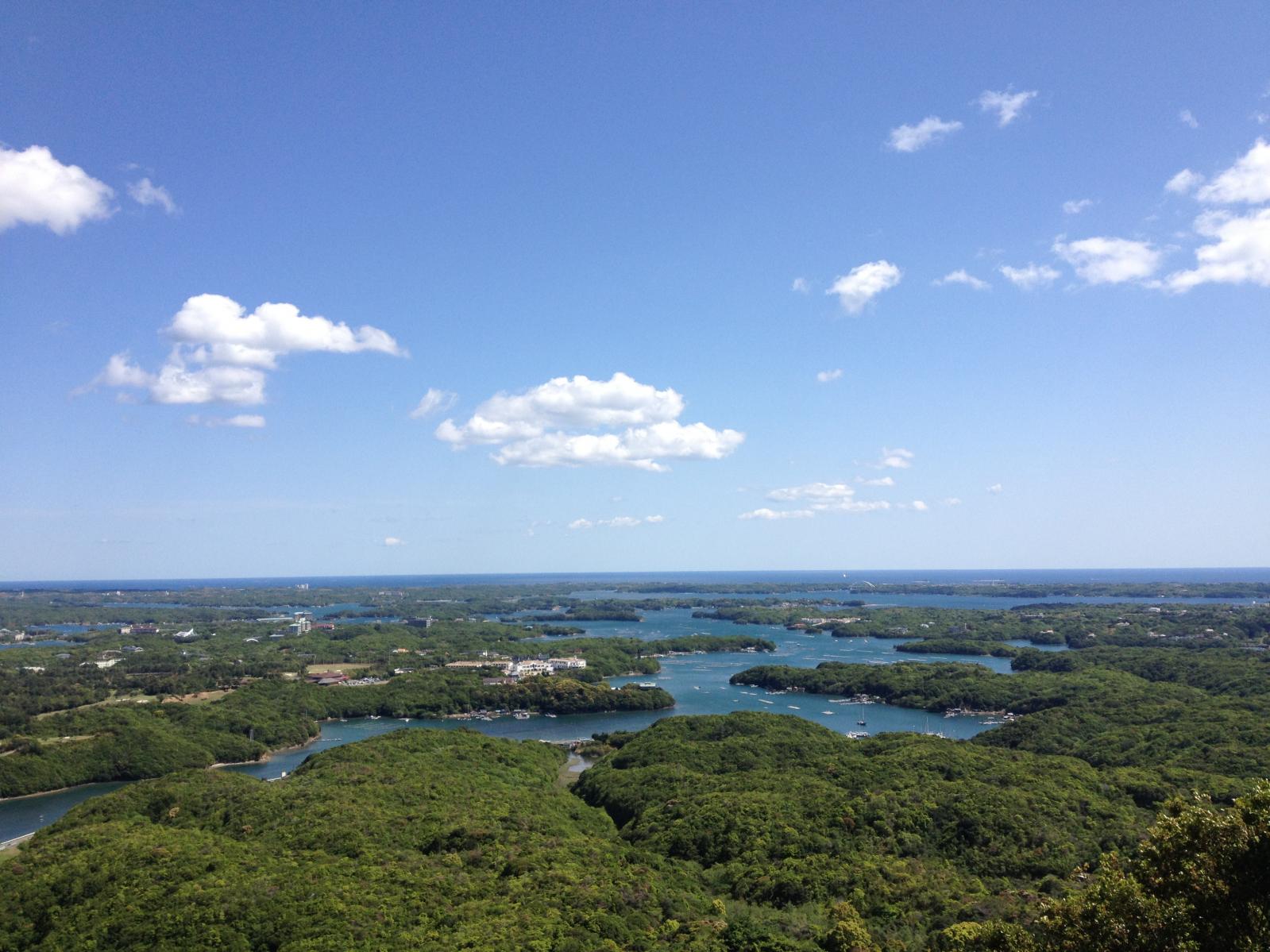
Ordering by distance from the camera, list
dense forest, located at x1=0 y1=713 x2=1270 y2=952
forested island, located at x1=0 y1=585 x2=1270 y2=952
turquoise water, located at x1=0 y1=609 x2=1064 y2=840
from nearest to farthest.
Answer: dense forest, located at x1=0 y1=713 x2=1270 y2=952, forested island, located at x1=0 y1=585 x2=1270 y2=952, turquoise water, located at x1=0 y1=609 x2=1064 y2=840

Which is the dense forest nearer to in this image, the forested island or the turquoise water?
the forested island

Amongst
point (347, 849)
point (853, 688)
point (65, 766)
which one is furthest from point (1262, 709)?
point (65, 766)

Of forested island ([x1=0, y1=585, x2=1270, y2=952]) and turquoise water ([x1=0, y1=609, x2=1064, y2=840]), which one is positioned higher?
forested island ([x1=0, y1=585, x2=1270, y2=952])

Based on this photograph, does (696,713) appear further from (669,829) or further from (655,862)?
(655,862)

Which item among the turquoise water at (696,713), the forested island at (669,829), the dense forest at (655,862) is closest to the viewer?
the dense forest at (655,862)

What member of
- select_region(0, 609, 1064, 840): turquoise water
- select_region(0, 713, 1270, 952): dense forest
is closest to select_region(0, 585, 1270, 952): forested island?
select_region(0, 713, 1270, 952): dense forest

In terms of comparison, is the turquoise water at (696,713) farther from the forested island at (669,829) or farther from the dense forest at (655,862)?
the dense forest at (655,862)

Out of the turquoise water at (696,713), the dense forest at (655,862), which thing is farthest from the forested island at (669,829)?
the turquoise water at (696,713)

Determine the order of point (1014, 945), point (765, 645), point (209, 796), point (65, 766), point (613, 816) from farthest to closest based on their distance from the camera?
point (765, 645) < point (65, 766) < point (613, 816) < point (209, 796) < point (1014, 945)

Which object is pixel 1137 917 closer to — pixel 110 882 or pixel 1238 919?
pixel 1238 919
